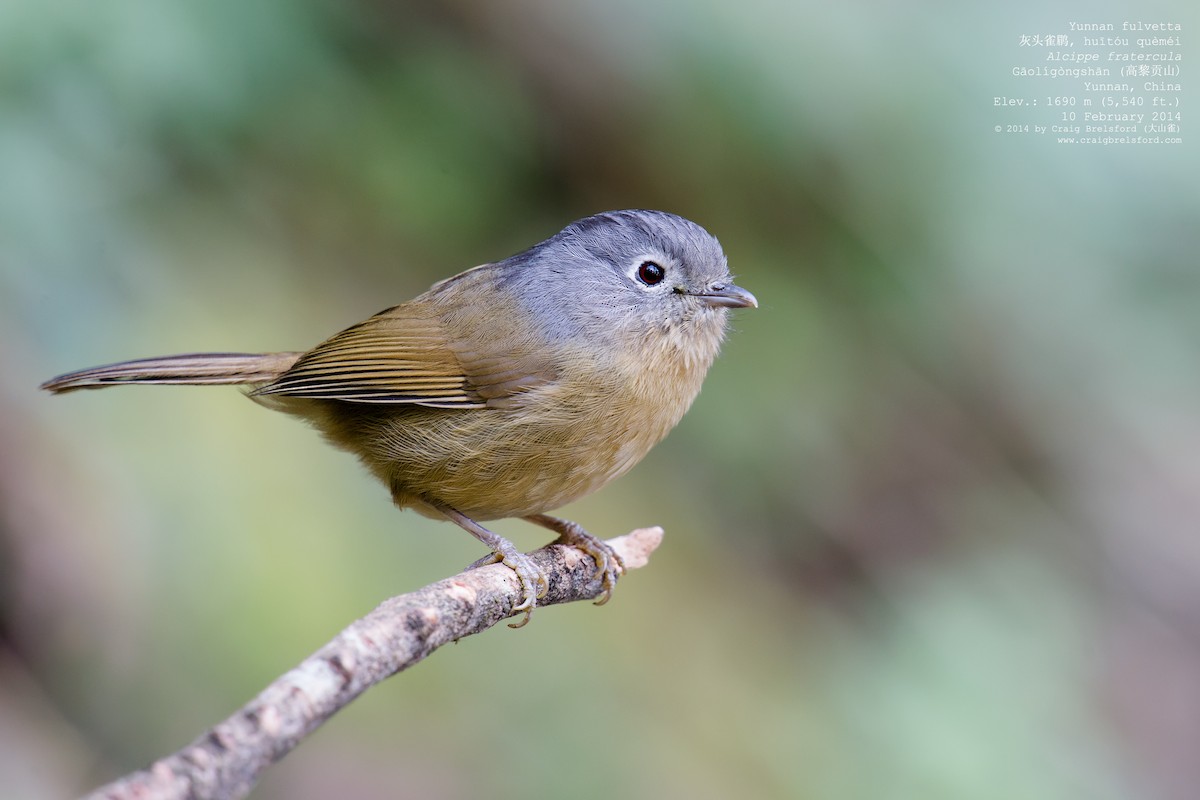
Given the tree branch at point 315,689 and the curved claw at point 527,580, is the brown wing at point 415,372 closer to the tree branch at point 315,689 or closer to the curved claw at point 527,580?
the curved claw at point 527,580

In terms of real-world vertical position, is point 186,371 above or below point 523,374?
below

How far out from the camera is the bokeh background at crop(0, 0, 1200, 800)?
371 cm

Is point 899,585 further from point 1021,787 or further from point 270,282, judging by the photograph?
point 270,282

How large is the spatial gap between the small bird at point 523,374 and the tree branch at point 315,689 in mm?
624

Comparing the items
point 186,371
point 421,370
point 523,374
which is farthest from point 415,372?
point 186,371

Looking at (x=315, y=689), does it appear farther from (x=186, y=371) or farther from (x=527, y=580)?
(x=186, y=371)

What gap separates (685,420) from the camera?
4609mm

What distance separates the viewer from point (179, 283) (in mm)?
4000

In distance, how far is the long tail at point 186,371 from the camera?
125 inches

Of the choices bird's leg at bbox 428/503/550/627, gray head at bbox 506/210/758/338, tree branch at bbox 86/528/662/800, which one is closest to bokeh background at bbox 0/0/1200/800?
gray head at bbox 506/210/758/338

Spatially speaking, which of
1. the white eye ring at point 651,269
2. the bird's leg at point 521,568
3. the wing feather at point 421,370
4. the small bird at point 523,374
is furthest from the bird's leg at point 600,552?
the white eye ring at point 651,269

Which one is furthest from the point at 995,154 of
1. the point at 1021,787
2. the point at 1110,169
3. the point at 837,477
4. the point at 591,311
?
the point at 1021,787

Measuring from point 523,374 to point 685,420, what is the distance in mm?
1648

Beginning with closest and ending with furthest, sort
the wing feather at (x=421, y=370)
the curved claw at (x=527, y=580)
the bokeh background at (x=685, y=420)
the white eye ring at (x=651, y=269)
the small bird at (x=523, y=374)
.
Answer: the curved claw at (x=527, y=580), the small bird at (x=523, y=374), the wing feather at (x=421, y=370), the white eye ring at (x=651, y=269), the bokeh background at (x=685, y=420)
